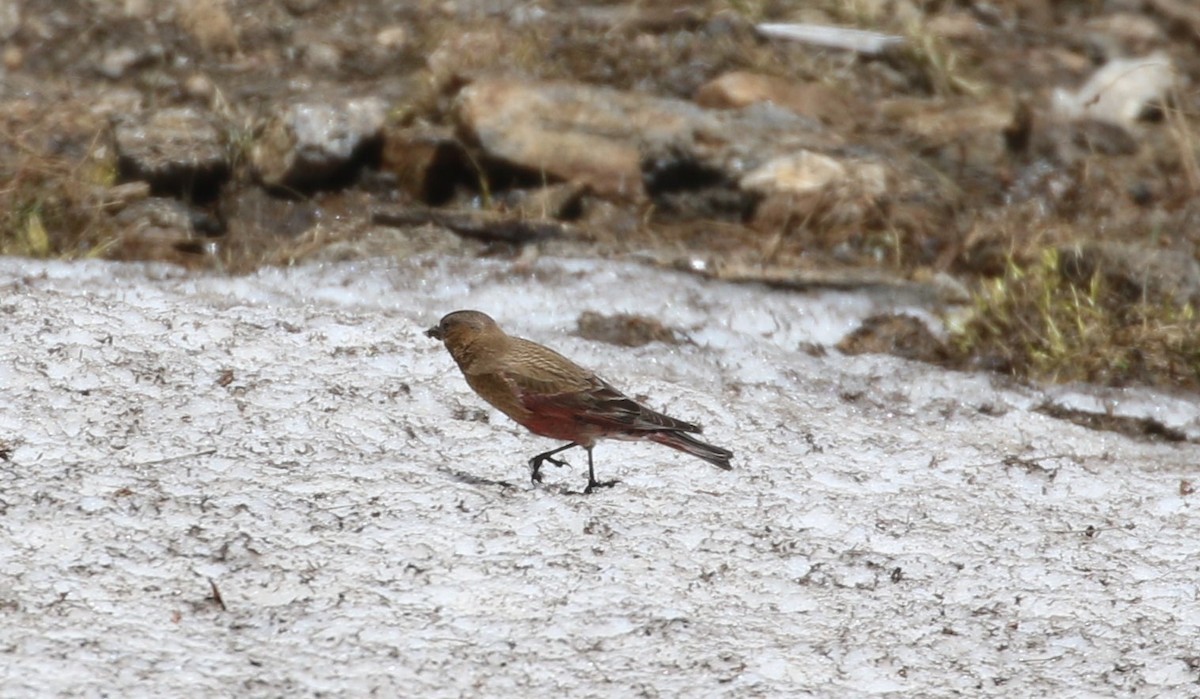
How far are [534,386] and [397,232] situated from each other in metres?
2.55

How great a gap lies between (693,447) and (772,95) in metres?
4.27

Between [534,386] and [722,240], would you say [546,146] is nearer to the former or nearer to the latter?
[722,240]

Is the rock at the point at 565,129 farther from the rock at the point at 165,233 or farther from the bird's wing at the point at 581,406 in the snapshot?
the bird's wing at the point at 581,406

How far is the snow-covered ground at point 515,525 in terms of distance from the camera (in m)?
3.60

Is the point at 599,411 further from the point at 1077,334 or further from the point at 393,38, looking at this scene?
the point at 393,38

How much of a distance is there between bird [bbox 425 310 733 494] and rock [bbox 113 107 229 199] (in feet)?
10.2

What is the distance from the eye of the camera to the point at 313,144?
7.45 metres

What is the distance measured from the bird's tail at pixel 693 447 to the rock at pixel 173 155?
3522 mm

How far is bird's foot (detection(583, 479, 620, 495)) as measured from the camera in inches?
180

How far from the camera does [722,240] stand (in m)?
7.44

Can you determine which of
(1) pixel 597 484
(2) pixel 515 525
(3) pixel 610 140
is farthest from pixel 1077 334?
(2) pixel 515 525

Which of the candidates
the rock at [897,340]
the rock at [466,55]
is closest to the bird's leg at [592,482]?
the rock at [897,340]

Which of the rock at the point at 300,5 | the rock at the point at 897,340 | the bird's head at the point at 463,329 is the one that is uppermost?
the bird's head at the point at 463,329

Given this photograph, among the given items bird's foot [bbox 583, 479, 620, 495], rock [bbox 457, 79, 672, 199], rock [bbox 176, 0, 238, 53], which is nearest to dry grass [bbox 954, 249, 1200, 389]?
rock [bbox 457, 79, 672, 199]
